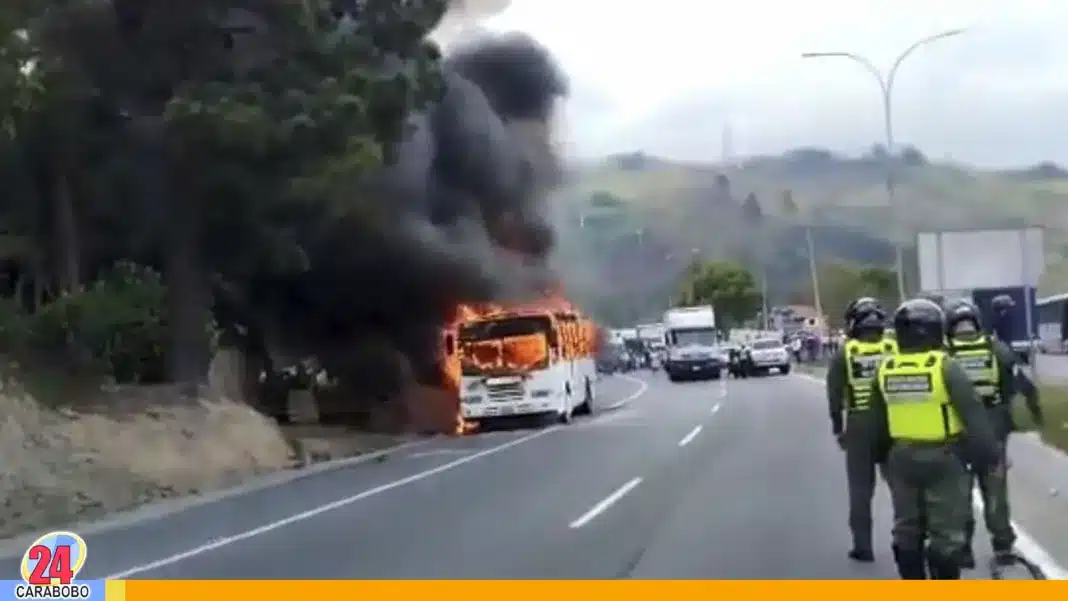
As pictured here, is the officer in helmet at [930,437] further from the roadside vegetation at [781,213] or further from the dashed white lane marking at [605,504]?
the roadside vegetation at [781,213]

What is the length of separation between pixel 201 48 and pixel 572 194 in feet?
33.8

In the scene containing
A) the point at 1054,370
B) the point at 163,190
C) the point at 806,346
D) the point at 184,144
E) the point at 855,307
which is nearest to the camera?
the point at 855,307

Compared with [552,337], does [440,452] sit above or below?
below

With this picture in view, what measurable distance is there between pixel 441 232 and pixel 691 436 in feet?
28.0

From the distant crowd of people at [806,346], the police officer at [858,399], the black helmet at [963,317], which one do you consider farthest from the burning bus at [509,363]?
the black helmet at [963,317]

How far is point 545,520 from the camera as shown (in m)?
15.4

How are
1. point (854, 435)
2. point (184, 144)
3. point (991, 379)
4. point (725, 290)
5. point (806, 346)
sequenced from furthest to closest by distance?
1. point (725, 290)
2. point (806, 346)
3. point (184, 144)
4. point (854, 435)
5. point (991, 379)

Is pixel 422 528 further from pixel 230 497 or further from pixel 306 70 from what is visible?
pixel 306 70

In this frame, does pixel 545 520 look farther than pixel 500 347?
No

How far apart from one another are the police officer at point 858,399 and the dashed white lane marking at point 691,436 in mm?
14068

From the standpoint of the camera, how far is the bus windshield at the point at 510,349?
108ft

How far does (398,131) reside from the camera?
28188 mm

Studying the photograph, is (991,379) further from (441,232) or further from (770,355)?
(770,355)
